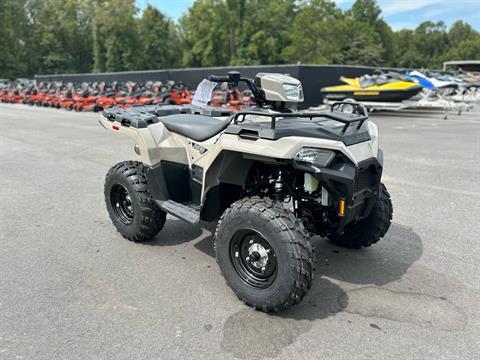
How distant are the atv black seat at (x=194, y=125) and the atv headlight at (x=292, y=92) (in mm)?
663

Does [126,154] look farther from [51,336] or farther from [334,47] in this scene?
[334,47]

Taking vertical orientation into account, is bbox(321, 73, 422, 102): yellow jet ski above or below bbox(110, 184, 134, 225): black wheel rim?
above

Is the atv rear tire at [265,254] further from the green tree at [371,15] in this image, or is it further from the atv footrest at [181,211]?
the green tree at [371,15]

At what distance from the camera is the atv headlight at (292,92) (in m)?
3.78

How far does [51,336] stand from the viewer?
9.06 ft

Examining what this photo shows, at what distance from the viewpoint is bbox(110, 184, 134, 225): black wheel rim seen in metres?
4.44

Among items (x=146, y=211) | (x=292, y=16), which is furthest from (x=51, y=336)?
(x=292, y=16)

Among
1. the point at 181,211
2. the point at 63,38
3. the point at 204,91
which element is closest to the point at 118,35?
the point at 63,38

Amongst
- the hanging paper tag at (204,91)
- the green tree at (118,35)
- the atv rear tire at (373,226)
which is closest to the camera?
the atv rear tire at (373,226)

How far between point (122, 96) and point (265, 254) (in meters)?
18.7

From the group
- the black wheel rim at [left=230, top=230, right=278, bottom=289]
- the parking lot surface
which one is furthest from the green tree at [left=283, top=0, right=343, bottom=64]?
the black wheel rim at [left=230, top=230, right=278, bottom=289]

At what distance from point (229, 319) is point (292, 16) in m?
72.6

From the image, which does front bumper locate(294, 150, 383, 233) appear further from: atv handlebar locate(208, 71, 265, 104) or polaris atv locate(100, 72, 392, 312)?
atv handlebar locate(208, 71, 265, 104)

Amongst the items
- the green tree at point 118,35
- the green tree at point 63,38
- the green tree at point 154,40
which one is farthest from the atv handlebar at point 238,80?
the green tree at point 63,38
